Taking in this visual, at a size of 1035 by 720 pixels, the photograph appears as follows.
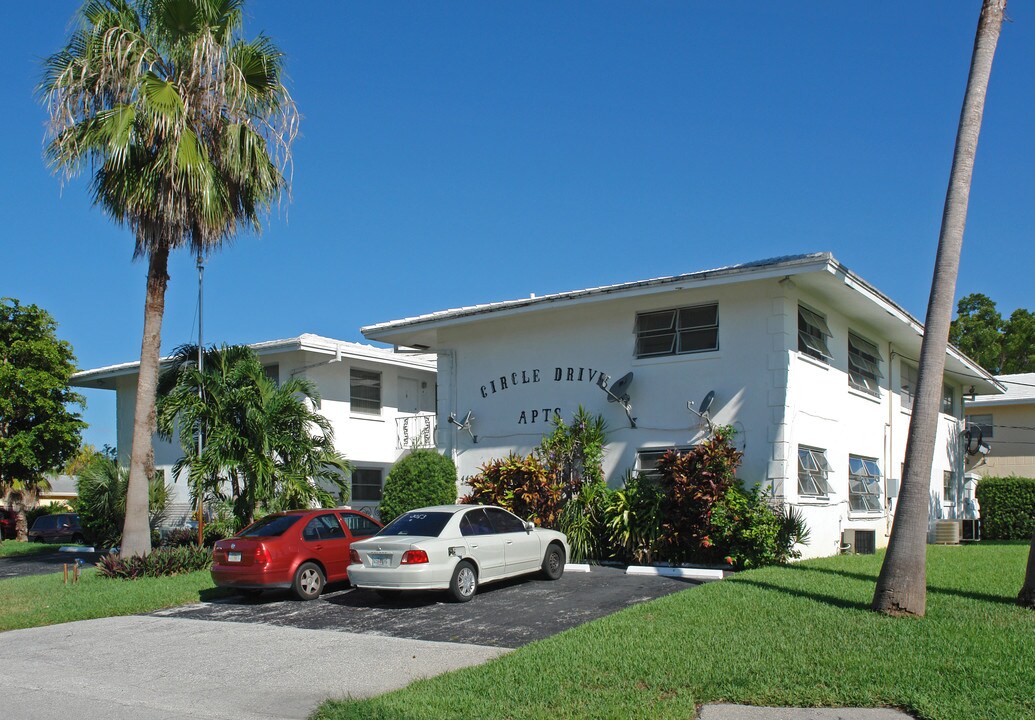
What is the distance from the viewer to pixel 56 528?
3084 cm

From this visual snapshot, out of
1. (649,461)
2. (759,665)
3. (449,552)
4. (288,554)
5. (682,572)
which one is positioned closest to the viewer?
(759,665)

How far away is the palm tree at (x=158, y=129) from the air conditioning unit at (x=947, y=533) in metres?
18.1

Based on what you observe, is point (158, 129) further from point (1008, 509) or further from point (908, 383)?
point (1008, 509)

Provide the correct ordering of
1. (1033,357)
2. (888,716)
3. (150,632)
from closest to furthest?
1. (888,716)
2. (150,632)
3. (1033,357)

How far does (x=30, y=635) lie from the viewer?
1216cm

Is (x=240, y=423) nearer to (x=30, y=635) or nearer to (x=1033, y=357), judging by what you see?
(x=30, y=635)

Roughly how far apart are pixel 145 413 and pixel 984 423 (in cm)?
2790

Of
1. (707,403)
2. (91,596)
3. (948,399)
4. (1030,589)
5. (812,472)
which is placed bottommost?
(91,596)

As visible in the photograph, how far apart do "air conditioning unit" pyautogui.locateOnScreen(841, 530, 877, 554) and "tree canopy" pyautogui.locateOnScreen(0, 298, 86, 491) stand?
22.6 metres

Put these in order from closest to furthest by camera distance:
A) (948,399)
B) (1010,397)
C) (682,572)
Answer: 1. (682,572)
2. (948,399)
3. (1010,397)

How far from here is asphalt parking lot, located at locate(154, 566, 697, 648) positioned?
36.6ft

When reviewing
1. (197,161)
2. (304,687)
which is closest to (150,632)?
(304,687)

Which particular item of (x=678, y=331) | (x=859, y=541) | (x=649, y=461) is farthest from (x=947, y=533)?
(x=678, y=331)

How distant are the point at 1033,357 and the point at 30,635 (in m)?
48.5
